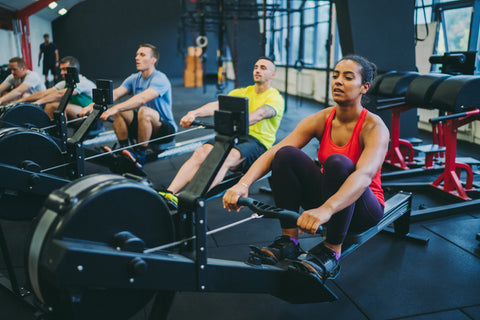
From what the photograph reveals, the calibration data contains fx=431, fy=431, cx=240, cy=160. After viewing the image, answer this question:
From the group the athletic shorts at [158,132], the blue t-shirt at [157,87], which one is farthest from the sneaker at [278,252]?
the blue t-shirt at [157,87]

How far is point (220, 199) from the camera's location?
3236mm

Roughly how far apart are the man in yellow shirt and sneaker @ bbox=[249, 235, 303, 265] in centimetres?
90

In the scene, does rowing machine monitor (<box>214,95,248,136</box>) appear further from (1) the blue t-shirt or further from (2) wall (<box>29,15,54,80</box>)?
(2) wall (<box>29,15,54,80</box>)

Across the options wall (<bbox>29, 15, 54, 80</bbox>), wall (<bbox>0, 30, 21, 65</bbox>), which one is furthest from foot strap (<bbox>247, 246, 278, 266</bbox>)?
wall (<bbox>29, 15, 54, 80</bbox>)

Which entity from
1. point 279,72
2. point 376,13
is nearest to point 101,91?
→ point 376,13

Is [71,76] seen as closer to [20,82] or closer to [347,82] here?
[347,82]

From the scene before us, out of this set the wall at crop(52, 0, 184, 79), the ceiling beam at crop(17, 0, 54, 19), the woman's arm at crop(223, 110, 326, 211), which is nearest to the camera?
the woman's arm at crop(223, 110, 326, 211)

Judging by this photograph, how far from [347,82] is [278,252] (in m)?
0.75

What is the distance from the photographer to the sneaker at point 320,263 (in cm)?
162

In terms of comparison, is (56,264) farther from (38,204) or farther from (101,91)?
(38,204)

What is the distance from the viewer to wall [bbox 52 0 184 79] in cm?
1620

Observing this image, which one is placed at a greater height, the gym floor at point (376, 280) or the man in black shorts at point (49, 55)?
the man in black shorts at point (49, 55)

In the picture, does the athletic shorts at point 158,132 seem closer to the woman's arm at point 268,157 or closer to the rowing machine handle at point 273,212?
the woman's arm at point 268,157

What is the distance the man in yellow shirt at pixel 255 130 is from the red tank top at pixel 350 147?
28.9 inches
